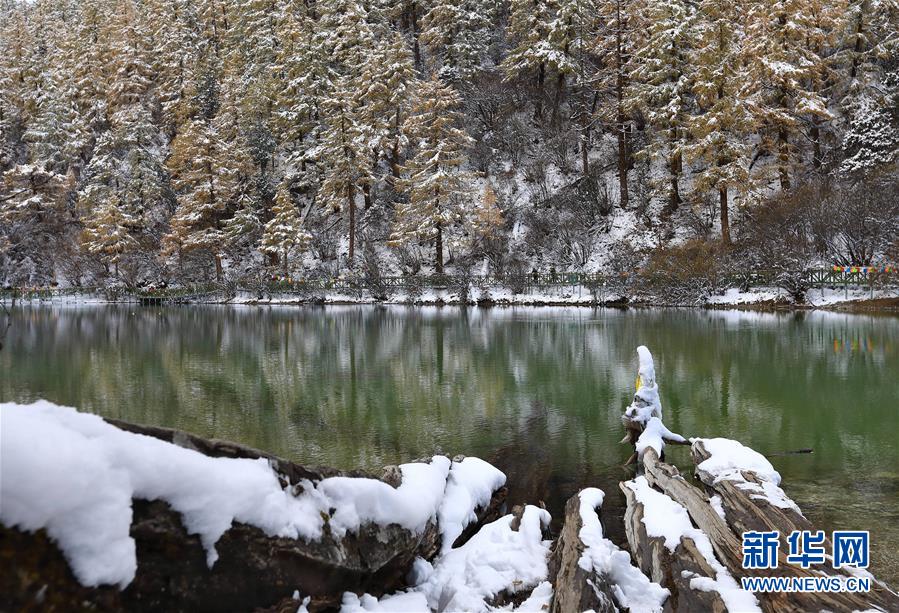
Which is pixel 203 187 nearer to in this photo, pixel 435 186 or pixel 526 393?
pixel 435 186

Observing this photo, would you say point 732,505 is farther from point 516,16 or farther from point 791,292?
point 516,16

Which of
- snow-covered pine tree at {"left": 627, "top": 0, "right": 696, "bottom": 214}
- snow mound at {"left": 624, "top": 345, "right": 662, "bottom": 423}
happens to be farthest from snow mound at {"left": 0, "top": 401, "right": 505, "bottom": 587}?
snow-covered pine tree at {"left": 627, "top": 0, "right": 696, "bottom": 214}

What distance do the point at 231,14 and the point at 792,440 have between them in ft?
230

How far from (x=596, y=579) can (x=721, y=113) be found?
115 feet

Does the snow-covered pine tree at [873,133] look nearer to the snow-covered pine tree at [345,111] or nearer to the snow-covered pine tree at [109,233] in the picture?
the snow-covered pine tree at [345,111]

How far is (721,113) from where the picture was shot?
33250mm

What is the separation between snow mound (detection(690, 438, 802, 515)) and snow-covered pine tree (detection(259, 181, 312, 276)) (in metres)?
40.8

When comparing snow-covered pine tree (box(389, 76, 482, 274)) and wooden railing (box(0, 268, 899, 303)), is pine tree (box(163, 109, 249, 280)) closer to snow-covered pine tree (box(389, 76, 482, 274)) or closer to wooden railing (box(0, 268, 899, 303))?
wooden railing (box(0, 268, 899, 303))

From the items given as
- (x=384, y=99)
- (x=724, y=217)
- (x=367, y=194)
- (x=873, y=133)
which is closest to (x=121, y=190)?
(x=367, y=194)

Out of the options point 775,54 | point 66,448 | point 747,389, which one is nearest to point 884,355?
point 747,389

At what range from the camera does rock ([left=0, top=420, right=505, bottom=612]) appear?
219 cm

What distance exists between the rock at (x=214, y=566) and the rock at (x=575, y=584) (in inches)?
42.3

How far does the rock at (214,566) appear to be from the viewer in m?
2.19

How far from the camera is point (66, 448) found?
2.26 meters
